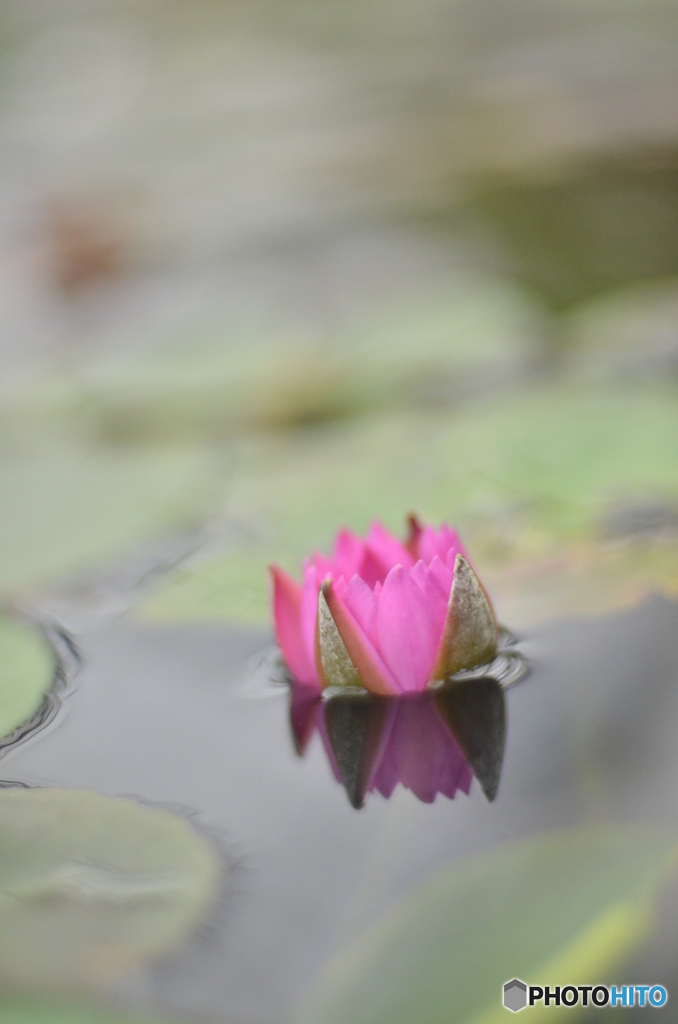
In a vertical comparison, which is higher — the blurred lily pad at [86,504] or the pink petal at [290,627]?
the blurred lily pad at [86,504]

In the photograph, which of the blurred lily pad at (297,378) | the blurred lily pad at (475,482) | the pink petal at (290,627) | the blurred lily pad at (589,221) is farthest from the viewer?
the blurred lily pad at (589,221)

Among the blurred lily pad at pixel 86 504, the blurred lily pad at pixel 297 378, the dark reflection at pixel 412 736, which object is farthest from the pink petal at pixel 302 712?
the blurred lily pad at pixel 297 378

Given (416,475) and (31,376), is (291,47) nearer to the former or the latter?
(31,376)

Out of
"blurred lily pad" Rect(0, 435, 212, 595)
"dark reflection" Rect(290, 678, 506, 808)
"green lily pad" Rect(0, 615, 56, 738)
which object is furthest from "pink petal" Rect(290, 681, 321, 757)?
"blurred lily pad" Rect(0, 435, 212, 595)

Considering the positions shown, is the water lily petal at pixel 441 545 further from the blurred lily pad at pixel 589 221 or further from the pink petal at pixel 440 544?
the blurred lily pad at pixel 589 221

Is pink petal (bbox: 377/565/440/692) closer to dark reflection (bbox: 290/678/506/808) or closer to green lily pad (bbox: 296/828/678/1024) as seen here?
dark reflection (bbox: 290/678/506/808)

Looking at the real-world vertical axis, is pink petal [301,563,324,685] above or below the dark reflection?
above

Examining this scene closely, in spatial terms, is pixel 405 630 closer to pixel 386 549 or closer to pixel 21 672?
pixel 386 549
